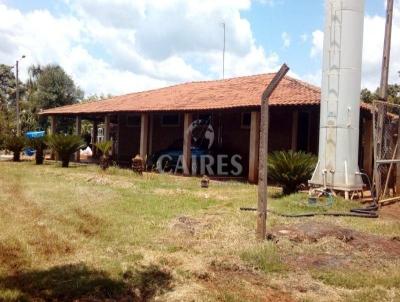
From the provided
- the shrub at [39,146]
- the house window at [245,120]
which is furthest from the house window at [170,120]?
the shrub at [39,146]

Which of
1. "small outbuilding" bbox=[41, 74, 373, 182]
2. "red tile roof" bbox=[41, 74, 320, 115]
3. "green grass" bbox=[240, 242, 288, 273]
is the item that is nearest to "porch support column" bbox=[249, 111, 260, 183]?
"small outbuilding" bbox=[41, 74, 373, 182]

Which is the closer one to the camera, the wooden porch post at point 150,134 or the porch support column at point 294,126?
the porch support column at point 294,126

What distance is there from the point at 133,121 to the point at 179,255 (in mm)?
18508

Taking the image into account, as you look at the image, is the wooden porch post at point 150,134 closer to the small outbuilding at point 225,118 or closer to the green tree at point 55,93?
the small outbuilding at point 225,118

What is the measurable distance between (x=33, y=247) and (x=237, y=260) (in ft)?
9.25

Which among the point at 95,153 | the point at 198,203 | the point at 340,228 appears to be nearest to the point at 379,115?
the point at 340,228

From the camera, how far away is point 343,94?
11125mm

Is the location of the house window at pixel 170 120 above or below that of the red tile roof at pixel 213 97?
below

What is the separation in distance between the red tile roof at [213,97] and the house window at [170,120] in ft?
3.15

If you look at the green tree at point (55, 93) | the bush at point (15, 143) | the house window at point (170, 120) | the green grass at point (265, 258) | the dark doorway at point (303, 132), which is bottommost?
the green grass at point (265, 258)

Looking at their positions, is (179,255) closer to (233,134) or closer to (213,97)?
(213,97)

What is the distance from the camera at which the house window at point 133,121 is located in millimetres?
23938

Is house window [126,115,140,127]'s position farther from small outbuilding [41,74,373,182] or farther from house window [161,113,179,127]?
house window [161,113,179,127]

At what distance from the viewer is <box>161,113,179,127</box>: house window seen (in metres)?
21.6
